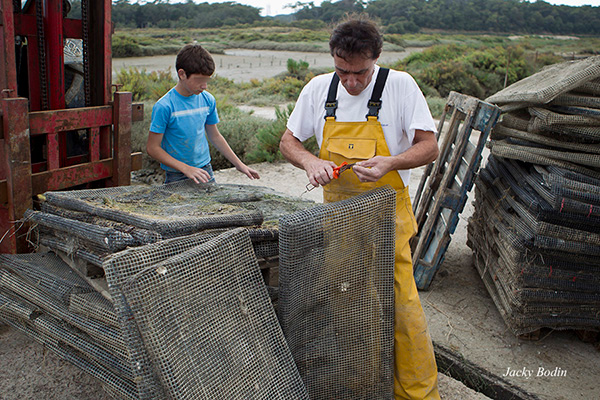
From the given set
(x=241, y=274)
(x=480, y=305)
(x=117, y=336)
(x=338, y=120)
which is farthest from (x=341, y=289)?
(x=480, y=305)

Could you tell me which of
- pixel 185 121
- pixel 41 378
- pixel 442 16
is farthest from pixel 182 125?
pixel 442 16

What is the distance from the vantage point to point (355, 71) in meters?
2.66

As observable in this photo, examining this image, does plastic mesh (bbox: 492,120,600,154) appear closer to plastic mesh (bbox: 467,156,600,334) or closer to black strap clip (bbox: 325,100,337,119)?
plastic mesh (bbox: 467,156,600,334)

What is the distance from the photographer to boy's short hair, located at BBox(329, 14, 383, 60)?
8.47 ft

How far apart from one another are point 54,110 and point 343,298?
234 cm

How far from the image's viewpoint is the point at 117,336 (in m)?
2.38

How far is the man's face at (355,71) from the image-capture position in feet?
8.63

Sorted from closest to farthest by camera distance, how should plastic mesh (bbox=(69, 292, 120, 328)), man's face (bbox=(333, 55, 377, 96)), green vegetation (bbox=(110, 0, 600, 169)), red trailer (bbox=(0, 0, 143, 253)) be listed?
1. plastic mesh (bbox=(69, 292, 120, 328))
2. man's face (bbox=(333, 55, 377, 96))
3. red trailer (bbox=(0, 0, 143, 253))
4. green vegetation (bbox=(110, 0, 600, 169))

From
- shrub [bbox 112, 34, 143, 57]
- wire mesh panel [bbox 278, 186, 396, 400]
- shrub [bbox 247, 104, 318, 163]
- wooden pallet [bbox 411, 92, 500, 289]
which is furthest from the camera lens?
shrub [bbox 112, 34, 143, 57]

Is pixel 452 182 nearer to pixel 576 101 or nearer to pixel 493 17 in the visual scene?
pixel 576 101

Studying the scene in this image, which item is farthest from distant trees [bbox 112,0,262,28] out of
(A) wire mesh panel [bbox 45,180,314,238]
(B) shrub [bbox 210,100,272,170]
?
(A) wire mesh panel [bbox 45,180,314,238]

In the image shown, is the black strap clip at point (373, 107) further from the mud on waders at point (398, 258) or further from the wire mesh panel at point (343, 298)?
the wire mesh panel at point (343, 298)

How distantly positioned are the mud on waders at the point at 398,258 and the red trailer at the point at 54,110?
1.83m

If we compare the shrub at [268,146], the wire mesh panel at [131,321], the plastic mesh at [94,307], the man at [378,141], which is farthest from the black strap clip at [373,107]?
the shrub at [268,146]
